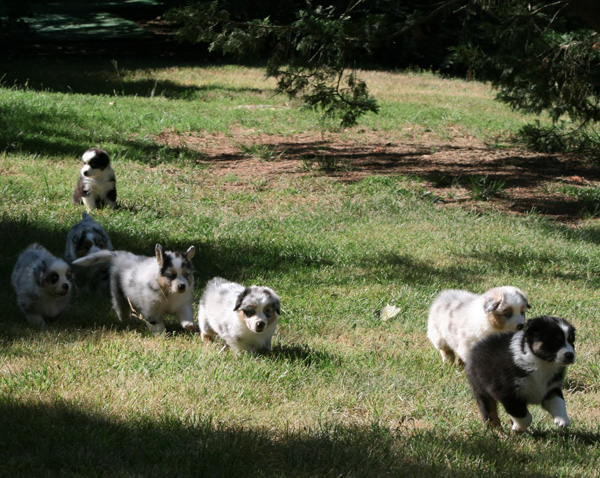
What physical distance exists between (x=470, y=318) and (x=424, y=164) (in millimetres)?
9704

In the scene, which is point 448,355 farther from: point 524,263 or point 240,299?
point 524,263

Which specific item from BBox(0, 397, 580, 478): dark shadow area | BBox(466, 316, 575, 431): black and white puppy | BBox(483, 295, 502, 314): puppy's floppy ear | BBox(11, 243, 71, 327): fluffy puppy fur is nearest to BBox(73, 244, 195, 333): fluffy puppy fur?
BBox(11, 243, 71, 327): fluffy puppy fur

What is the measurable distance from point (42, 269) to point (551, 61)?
12008mm

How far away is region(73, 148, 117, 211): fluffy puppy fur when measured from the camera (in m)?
10.8

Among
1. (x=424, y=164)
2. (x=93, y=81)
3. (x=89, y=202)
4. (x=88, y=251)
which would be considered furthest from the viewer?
(x=93, y=81)

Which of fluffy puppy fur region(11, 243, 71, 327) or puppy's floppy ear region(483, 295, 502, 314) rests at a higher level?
puppy's floppy ear region(483, 295, 502, 314)

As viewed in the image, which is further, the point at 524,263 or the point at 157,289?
the point at 524,263

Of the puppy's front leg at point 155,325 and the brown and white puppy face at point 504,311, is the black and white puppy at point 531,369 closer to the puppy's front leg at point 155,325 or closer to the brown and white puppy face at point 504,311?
the brown and white puppy face at point 504,311

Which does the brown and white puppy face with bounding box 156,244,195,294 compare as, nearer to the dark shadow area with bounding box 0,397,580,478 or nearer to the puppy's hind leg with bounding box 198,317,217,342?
the puppy's hind leg with bounding box 198,317,217,342

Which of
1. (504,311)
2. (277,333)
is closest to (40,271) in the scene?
(277,333)

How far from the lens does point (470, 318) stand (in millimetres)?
6637

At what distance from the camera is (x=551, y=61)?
51.6 feet

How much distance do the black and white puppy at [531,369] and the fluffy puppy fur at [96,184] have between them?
23.1 ft

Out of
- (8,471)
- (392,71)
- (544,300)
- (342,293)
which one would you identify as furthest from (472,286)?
(392,71)
